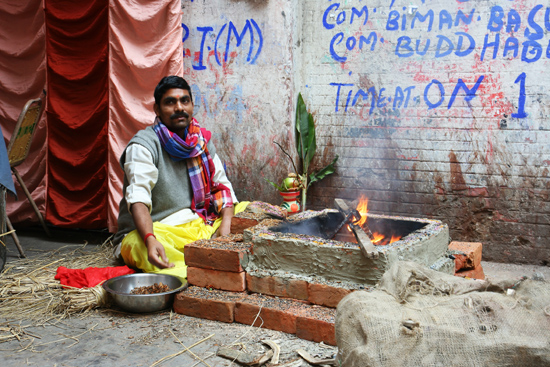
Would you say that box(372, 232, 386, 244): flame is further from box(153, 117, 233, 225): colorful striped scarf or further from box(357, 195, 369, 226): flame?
box(153, 117, 233, 225): colorful striped scarf

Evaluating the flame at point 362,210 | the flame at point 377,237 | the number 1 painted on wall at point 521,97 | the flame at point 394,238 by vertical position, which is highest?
the number 1 painted on wall at point 521,97

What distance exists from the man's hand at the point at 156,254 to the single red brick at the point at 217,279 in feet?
0.77

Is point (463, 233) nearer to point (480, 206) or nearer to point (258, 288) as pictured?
point (480, 206)

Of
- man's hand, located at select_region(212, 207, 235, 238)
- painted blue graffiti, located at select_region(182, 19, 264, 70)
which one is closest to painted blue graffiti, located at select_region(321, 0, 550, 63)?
painted blue graffiti, located at select_region(182, 19, 264, 70)

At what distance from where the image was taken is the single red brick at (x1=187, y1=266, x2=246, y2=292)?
328 cm

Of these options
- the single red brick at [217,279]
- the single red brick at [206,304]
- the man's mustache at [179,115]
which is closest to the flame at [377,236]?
the single red brick at [217,279]

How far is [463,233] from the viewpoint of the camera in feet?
15.6

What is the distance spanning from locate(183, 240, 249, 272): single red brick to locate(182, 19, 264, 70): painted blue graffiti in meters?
2.49

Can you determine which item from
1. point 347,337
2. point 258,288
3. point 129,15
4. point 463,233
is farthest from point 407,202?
point 129,15

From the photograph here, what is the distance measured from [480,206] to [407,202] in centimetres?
69

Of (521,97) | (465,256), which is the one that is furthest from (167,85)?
(521,97)

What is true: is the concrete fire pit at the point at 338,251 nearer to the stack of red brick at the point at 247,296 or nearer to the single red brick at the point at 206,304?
the stack of red brick at the point at 247,296

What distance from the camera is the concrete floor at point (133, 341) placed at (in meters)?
2.71

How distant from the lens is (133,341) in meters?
2.94
